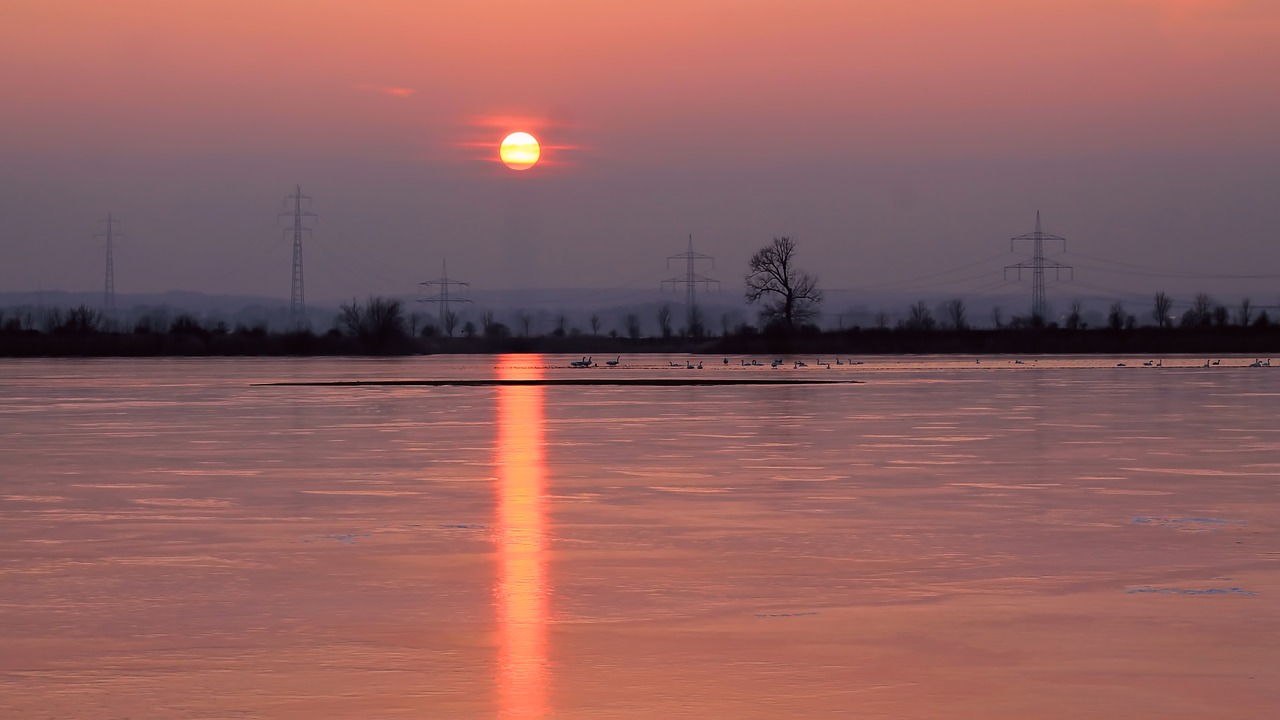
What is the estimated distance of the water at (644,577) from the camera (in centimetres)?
805

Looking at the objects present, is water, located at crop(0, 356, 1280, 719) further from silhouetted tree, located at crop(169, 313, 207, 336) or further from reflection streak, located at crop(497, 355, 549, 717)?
silhouetted tree, located at crop(169, 313, 207, 336)

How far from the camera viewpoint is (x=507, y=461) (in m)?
22.3

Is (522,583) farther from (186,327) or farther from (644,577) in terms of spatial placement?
(186,327)

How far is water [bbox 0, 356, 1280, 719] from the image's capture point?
26.4 ft

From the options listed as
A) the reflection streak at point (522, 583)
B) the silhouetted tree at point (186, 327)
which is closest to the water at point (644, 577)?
the reflection streak at point (522, 583)

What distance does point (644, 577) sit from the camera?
38.4ft

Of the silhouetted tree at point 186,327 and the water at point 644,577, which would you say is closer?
the water at point 644,577

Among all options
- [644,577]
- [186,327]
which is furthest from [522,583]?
[186,327]

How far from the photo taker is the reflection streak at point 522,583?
8.06m

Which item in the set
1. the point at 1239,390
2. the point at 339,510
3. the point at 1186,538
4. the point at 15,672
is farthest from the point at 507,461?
A: the point at 1239,390

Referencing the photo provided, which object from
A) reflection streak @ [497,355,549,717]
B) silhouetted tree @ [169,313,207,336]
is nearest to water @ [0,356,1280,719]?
reflection streak @ [497,355,549,717]

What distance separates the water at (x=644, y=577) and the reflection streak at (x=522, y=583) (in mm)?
37

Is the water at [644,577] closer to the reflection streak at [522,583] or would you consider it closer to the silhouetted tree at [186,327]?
the reflection streak at [522,583]

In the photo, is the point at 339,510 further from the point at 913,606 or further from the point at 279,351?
the point at 279,351
